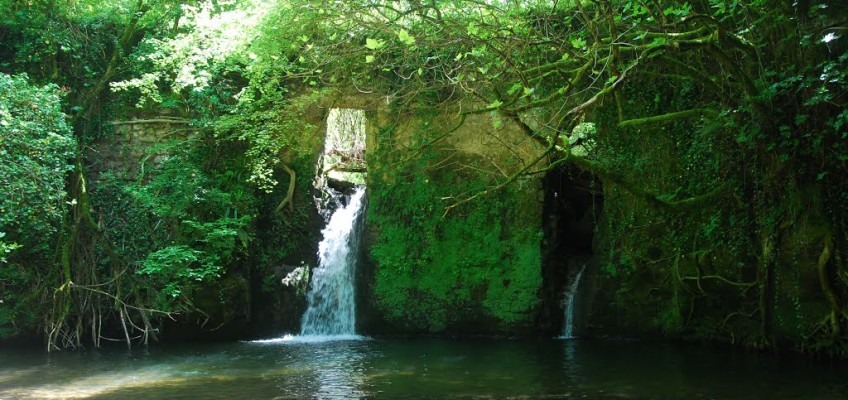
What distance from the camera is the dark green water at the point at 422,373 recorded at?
690 centimetres

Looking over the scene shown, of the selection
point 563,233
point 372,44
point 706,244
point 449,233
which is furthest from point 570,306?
point 372,44

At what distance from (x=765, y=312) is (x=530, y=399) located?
402 centimetres

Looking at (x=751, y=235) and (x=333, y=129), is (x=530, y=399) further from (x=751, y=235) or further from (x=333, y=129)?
(x=333, y=129)

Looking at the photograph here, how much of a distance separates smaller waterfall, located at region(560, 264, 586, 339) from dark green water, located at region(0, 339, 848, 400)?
723mm

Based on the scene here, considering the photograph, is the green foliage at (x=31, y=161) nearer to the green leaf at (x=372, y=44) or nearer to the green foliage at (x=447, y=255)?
the green foliage at (x=447, y=255)

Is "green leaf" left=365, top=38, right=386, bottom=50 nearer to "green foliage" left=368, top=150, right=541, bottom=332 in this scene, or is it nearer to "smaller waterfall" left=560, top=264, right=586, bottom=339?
"green foliage" left=368, top=150, right=541, bottom=332

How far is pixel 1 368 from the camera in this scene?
8.59 metres

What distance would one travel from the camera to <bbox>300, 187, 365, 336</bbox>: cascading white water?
38.7ft

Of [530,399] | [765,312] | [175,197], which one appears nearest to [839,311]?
[765,312]

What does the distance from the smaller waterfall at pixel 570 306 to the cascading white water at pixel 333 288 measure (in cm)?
347

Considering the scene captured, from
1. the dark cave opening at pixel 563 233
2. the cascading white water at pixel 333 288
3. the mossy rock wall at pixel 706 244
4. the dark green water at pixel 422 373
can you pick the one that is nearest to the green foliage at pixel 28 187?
the dark green water at pixel 422 373

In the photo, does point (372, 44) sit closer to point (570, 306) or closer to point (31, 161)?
point (31, 161)

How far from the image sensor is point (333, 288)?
12016 millimetres

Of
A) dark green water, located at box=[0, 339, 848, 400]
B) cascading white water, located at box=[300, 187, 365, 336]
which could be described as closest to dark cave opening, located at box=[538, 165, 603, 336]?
dark green water, located at box=[0, 339, 848, 400]
